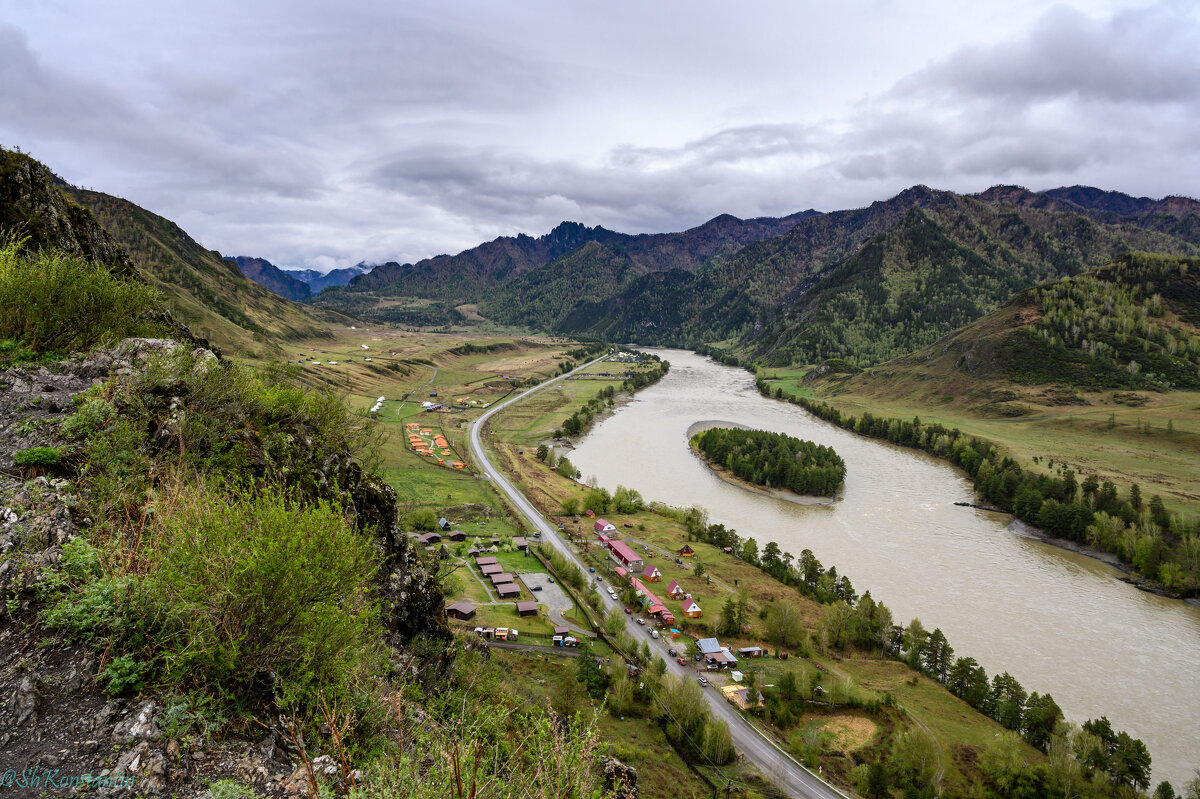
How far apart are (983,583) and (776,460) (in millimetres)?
33930

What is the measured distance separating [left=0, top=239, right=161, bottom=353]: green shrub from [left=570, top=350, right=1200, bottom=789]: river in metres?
53.7

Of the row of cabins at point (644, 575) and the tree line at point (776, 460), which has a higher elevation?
the tree line at point (776, 460)

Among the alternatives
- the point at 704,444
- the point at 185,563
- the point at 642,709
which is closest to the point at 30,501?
the point at 185,563

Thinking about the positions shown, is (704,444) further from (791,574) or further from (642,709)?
(642,709)

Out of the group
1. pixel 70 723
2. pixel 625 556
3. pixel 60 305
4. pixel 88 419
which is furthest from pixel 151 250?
pixel 70 723

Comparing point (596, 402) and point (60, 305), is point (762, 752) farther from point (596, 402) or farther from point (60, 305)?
point (596, 402)

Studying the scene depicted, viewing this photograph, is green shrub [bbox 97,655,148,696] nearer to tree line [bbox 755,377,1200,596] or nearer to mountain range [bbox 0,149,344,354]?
mountain range [bbox 0,149,344,354]

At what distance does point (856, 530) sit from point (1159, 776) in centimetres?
3319

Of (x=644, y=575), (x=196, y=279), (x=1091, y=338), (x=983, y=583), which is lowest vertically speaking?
(x=644, y=575)

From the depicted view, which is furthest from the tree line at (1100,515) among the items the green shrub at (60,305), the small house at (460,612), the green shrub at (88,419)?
the green shrub at (60,305)

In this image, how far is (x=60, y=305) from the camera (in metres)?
15.7

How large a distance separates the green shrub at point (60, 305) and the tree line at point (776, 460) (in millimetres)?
75247

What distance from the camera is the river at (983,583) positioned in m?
36.9

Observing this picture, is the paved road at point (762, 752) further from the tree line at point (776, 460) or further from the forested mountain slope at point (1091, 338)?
the forested mountain slope at point (1091, 338)
